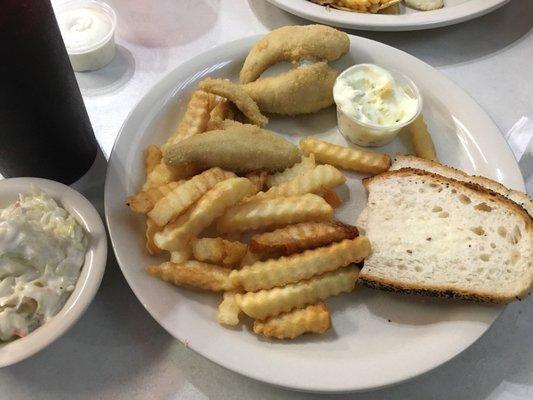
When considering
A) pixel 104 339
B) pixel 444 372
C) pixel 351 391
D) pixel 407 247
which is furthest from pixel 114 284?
pixel 444 372

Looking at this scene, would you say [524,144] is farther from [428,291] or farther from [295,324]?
[295,324]

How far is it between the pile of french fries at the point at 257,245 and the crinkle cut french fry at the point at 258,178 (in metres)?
0.05

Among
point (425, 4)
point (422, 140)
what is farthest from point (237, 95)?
point (425, 4)

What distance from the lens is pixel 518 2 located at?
2406 millimetres

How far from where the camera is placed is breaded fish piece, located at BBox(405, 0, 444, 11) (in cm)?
219

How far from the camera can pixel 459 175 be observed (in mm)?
1653

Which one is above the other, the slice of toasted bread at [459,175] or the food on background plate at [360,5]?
the food on background plate at [360,5]

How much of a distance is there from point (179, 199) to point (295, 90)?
65cm

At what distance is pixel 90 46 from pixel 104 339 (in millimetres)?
1188

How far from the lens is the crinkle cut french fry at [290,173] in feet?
5.38

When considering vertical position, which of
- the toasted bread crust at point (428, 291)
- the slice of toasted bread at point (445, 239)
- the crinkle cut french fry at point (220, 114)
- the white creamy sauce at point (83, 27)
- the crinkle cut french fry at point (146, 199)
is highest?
the white creamy sauce at point (83, 27)

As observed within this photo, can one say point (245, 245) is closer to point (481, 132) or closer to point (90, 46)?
point (481, 132)

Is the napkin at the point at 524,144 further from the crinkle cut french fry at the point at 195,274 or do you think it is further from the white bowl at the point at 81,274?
the white bowl at the point at 81,274

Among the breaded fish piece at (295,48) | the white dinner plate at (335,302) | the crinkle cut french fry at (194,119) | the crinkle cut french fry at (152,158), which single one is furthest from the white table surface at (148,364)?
the breaded fish piece at (295,48)
